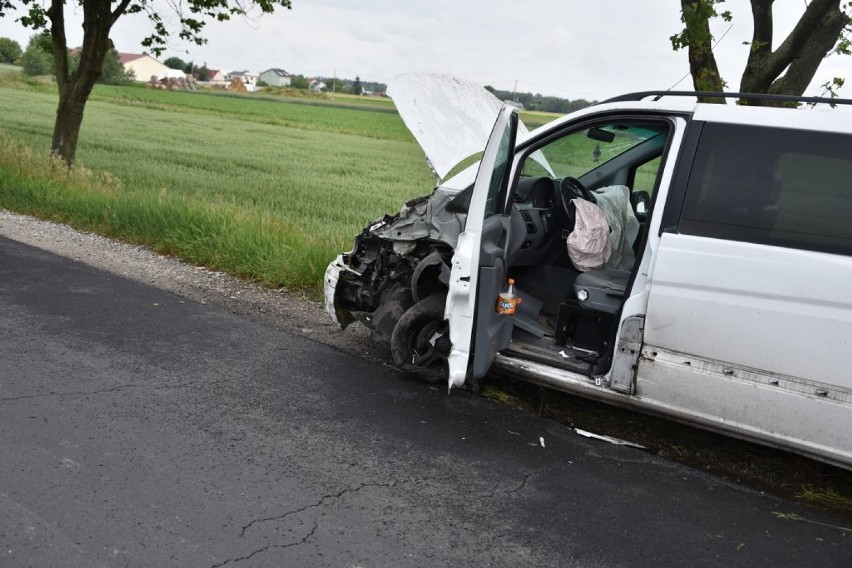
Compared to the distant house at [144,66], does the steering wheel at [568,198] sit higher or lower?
lower

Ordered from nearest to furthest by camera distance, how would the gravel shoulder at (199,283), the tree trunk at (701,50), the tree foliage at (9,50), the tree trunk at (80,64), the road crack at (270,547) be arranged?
the road crack at (270,547) → the gravel shoulder at (199,283) → the tree trunk at (701,50) → the tree trunk at (80,64) → the tree foliage at (9,50)

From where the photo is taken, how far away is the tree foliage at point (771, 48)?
707 cm

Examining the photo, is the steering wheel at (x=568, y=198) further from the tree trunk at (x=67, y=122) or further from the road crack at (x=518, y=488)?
the tree trunk at (x=67, y=122)

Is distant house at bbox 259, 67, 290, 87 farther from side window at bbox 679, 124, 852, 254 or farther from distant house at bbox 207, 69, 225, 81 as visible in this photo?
side window at bbox 679, 124, 852, 254

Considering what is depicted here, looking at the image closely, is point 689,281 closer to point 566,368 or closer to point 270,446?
point 566,368

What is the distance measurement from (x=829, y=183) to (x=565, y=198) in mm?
1866

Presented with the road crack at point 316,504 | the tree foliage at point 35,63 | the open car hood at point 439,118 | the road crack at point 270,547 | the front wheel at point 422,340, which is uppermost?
the tree foliage at point 35,63

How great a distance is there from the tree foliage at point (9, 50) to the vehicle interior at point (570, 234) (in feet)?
384

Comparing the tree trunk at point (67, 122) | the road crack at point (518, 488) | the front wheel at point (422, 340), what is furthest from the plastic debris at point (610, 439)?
the tree trunk at point (67, 122)

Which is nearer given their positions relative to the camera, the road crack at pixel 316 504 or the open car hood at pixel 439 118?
the road crack at pixel 316 504

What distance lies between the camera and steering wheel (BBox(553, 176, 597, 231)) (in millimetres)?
5508

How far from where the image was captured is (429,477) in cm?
405

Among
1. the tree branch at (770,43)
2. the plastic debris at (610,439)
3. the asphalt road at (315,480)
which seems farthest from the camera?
the tree branch at (770,43)

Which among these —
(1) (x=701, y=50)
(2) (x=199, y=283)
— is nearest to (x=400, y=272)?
(2) (x=199, y=283)
